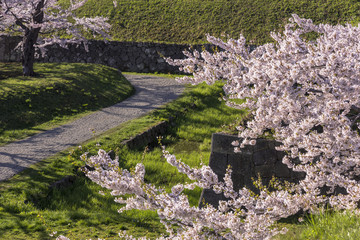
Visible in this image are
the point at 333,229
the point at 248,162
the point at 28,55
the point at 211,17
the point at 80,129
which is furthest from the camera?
the point at 211,17

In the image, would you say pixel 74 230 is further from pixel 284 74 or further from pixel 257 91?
pixel 284 74

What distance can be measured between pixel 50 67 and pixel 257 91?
15572 mm

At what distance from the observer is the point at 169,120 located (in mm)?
12984

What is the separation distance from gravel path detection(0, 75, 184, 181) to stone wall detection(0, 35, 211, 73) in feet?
17.6

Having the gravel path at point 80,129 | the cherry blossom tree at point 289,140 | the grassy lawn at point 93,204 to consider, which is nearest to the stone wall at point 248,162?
the grassy lawn at point 93,204

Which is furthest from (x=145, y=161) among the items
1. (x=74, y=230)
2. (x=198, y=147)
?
(x=74, y=230)

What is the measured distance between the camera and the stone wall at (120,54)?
2364 cm

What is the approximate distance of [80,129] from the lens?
37.2 ft

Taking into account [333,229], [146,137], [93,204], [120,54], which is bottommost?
[93,204]

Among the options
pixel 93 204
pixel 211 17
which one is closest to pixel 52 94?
pixel 93 204

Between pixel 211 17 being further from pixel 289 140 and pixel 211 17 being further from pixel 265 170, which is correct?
pixel 289 140

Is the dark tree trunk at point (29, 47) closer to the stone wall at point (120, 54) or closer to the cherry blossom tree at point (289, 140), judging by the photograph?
the stone wall at point (120, 54)

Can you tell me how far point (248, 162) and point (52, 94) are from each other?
29.9 feet

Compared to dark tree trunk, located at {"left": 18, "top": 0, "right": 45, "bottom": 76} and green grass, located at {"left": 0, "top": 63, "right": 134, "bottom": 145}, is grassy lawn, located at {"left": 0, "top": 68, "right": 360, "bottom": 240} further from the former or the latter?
dark tree trunk, located at {"left": 18, "top": 0, "right": 45, "bottom": 76}
